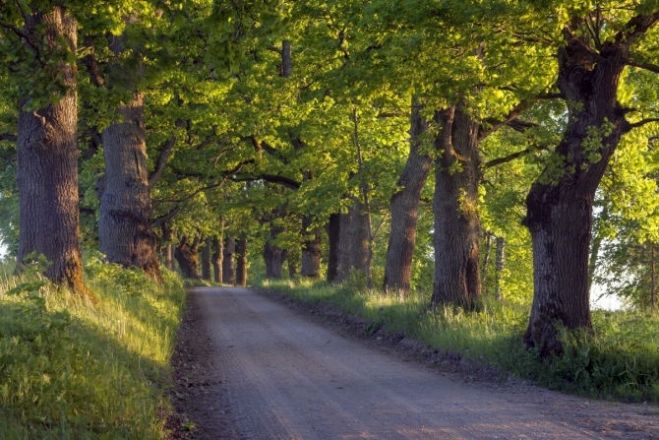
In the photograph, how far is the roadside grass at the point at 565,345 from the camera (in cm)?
995

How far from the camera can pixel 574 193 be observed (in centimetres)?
1121

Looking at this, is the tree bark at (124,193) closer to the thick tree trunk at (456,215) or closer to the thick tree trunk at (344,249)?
the thick tree trunk at (344,249)

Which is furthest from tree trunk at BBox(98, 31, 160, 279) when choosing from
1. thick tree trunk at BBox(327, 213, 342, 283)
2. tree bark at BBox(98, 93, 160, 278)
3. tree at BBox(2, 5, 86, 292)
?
thick tree trunk at BBox(327, 213, 342, 283)

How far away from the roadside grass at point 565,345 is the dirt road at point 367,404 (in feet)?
1.82

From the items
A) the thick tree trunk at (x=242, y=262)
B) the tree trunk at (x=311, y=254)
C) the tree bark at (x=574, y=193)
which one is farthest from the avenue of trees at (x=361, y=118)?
the thick tree trunk at (x=242, y=262)

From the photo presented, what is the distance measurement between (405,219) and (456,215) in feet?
18.2

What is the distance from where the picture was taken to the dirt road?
24.8 ft

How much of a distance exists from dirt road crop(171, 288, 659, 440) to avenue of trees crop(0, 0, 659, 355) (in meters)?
2.25

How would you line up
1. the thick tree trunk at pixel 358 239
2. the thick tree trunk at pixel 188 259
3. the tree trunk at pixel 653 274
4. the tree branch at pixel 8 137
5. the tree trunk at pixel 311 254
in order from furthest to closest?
the thick tree trunk at pixel 188 259
the tree trunk at pixel 311 254
the tree trunk at pixel 653 274
the thick tree trunk at pixel 358 239
the tree branch at pixel 8 137

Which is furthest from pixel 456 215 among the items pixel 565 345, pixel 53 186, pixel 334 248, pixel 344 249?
pixel 334 248

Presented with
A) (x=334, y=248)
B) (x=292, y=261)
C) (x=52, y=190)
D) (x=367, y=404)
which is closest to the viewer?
(x=367, y=404)

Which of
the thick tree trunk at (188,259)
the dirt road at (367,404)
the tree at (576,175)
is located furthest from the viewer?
A: the thick tree trunk at (188,259)

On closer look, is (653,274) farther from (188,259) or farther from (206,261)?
(206,261)

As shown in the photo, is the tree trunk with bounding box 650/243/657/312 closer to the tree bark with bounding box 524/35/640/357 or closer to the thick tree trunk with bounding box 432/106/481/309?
the thick tree trunk with bounding box 432/106/481/309
